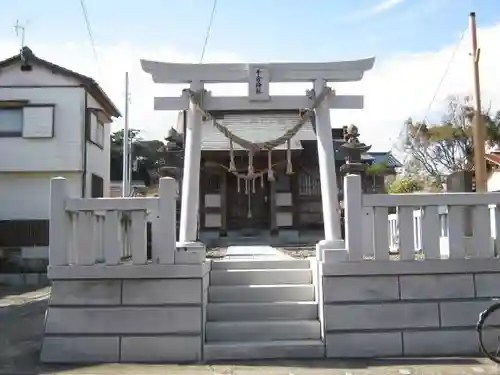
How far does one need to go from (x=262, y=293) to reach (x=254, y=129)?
1115 cm

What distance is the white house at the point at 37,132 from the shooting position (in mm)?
17297

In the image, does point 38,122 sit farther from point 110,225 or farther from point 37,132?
point 110,225

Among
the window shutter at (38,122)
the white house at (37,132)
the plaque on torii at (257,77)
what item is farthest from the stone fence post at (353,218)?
the window shutter at (38,122)

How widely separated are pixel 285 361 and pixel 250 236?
11596 millimetres

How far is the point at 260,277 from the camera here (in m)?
7.06

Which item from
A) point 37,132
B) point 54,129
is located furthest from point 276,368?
point 37,132

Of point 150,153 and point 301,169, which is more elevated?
point 150,153

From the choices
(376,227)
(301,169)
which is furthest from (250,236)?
(376,227)


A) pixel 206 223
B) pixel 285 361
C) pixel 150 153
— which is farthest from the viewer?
pixel 150 153

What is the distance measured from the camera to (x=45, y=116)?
17297 mm

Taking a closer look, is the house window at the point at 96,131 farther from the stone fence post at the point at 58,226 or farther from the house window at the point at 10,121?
the stone fence post at the point at 58,226

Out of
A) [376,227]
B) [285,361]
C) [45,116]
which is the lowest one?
[285,361]

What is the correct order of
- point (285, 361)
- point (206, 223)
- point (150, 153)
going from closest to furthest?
point (285, 361) < point (206, 223) < point (150, 153)

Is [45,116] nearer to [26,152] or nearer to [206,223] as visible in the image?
[26,152]
